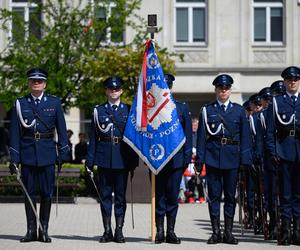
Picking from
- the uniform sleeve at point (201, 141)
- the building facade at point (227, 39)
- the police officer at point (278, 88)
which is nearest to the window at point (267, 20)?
the building facade at point (227, 39)

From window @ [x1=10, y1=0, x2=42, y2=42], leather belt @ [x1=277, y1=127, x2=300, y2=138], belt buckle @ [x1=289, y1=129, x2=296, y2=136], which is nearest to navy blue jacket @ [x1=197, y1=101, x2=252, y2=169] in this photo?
leather belt @ [x1=277, y1=127, x2=300, y2=138]

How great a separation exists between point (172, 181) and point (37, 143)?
6.23 feet

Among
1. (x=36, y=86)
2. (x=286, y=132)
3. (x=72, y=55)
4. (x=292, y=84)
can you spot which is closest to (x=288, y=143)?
(x=286, y=132)

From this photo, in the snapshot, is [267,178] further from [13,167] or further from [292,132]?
[13,167]

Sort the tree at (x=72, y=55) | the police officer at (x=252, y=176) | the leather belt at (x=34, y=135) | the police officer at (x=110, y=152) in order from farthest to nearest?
the tree at (x=72, y=55), the police officer at (x=252, y=176), the police officer at (x=110, y=152), the leather belt at (x=34, y=135)

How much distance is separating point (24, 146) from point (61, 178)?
399 inches

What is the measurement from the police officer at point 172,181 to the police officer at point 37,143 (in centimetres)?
138

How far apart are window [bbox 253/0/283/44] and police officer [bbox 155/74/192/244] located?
24.6 meters

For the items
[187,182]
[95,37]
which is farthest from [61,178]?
[95,37]

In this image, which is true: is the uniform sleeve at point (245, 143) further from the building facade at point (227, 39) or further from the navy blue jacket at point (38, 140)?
the building facade at point (227, 39)

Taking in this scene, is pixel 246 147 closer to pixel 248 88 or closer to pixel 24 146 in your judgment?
pixel 24 146

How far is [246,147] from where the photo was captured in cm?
1334

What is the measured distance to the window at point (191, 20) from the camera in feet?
124

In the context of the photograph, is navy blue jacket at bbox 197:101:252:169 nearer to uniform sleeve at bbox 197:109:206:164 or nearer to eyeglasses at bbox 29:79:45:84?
uniform sleeve at bbox 197:109:206:164
